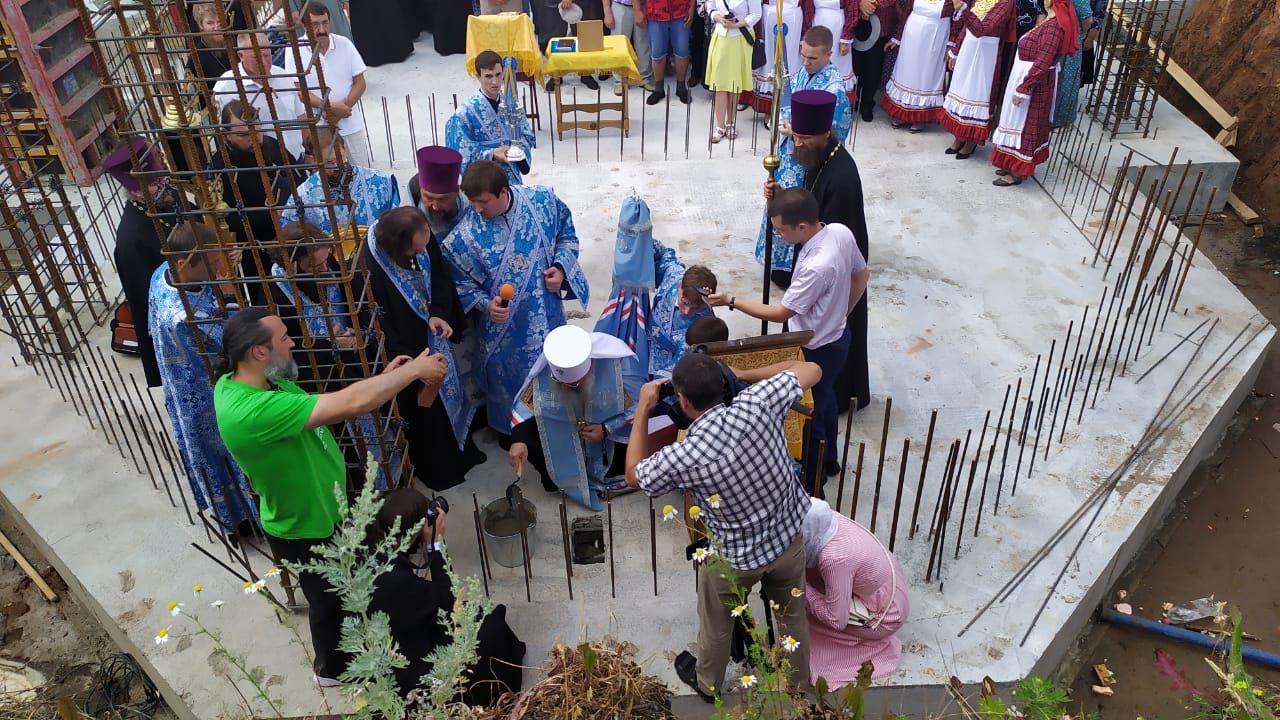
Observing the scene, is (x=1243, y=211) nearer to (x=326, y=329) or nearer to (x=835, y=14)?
(x=835, y=14)

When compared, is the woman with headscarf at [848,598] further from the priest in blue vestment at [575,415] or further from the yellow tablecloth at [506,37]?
the yellow tablecloth at [506,37]

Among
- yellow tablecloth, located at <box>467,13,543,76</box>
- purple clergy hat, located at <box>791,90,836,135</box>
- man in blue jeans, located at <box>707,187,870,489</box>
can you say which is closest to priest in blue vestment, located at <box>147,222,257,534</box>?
man in blue jeans, located at <box>707,187,870,489</box>

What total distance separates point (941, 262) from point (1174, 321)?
58.5 inches

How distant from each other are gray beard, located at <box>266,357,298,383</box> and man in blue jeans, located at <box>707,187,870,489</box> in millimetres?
2006

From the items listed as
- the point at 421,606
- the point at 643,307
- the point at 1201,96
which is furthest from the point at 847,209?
the point at 1201,96

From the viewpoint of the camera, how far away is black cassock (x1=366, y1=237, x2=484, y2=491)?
4.54 m

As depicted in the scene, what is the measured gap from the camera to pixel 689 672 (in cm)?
393

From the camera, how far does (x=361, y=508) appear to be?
2.14m

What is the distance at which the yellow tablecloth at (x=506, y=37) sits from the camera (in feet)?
29.4

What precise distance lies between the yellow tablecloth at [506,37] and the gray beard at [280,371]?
6167 mm

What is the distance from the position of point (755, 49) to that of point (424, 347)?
5.13 metres

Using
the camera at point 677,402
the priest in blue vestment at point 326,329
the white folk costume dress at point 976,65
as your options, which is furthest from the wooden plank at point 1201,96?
the priest in blue vestment at point 326,329

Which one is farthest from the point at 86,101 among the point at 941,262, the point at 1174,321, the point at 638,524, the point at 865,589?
the point at 1174,321

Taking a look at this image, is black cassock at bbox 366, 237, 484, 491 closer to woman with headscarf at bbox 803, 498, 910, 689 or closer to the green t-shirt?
the green t-shirt
